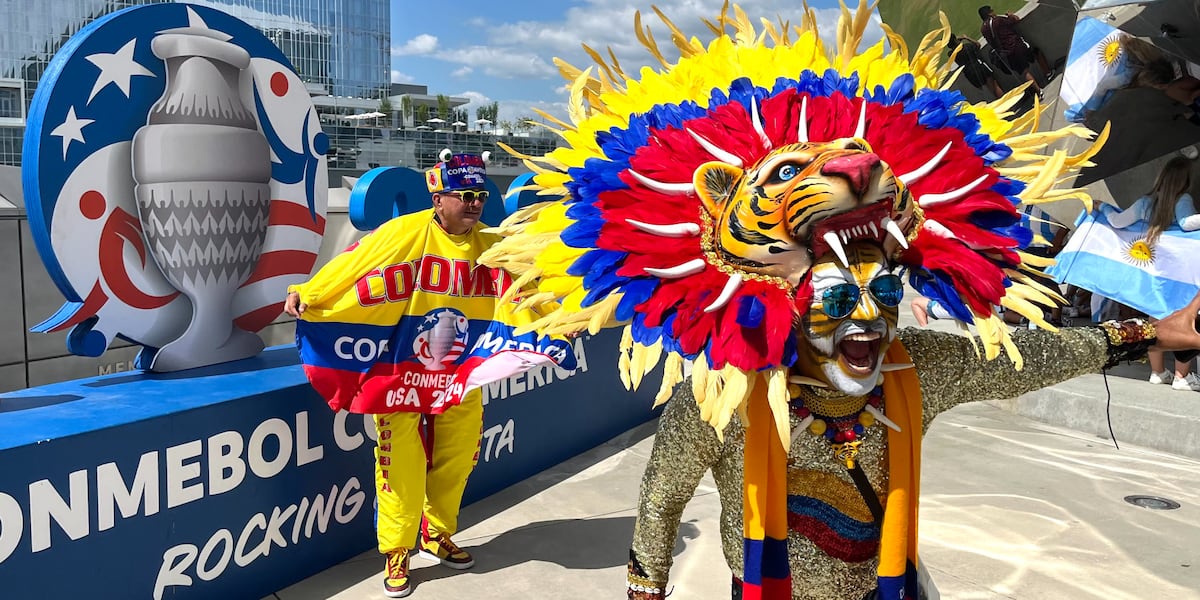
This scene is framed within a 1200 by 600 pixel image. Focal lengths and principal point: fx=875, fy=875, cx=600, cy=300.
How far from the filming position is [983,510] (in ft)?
16.4

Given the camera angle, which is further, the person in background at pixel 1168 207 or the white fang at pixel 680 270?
the person in background at pixel 1168 207

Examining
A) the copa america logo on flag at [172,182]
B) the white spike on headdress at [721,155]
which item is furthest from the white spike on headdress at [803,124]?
the copa america logo on flag at [172,182]

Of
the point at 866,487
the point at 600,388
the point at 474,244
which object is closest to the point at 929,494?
the point at 600,388

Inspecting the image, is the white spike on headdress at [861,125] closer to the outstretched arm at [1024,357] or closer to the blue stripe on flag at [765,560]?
the outstretched arm at [1024,357]

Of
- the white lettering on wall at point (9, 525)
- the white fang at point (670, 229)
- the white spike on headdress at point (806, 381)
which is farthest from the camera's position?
the white lettering on wall at point (9, 525)

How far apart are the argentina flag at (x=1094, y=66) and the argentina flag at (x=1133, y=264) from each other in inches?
50.9

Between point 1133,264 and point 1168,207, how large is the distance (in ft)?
1.74

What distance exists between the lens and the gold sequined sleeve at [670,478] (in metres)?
1.87

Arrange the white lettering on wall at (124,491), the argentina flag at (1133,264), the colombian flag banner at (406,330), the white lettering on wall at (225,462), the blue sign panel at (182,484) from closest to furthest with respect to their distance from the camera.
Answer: the blue sign panel at (182,484) < the white lettering on wall at (124,491) < the white lettering on wall at (225,462) < the colombian flag banner at (406,330) < the argentina flag at (1133,264)

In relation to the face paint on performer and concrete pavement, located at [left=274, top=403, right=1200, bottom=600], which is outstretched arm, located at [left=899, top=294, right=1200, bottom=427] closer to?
the face paint on performer

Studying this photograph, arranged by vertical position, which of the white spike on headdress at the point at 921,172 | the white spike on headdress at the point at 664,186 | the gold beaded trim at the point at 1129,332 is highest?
the white spike on headdress at the point at 921,172

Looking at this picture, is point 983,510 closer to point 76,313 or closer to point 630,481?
point 630,481

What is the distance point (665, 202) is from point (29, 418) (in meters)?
2.82

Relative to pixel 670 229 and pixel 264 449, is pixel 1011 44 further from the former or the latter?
pixel 670 229
